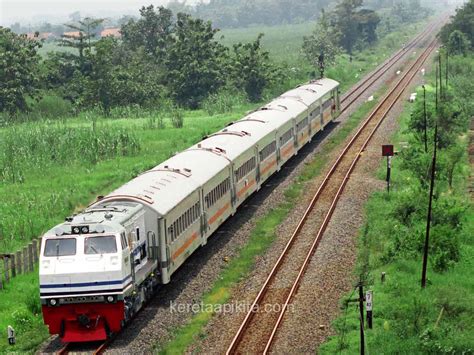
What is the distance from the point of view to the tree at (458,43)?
317ft

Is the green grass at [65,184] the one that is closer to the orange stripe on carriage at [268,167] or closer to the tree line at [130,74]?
the orange stripe on carriage at [268,167]

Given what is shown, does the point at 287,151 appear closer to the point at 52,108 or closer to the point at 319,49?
the point at 52,108

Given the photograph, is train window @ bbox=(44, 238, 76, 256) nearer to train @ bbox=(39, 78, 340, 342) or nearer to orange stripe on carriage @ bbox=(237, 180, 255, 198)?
train @ bbox=(39, 78, 340, 342)

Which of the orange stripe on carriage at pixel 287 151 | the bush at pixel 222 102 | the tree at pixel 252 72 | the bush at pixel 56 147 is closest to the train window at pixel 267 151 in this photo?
the orange stripe on carriage at pixel 287 151

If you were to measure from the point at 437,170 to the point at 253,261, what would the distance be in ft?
47.2

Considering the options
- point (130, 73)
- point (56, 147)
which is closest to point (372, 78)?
point (130, 73)

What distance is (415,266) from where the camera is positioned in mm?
27688

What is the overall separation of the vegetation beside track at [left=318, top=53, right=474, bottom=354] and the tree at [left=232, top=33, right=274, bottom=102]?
3517 cm

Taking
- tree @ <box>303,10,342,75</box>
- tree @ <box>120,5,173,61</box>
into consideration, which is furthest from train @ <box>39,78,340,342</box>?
tree @ <box>303,10,342,75</box>

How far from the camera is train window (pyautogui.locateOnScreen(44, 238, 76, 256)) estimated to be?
73.1 ft

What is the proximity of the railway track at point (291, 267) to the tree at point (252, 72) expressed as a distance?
2828 cm

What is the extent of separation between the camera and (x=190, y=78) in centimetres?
7950

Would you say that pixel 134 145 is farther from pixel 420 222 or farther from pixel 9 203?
pixel 420 222

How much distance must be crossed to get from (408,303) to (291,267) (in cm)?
576
